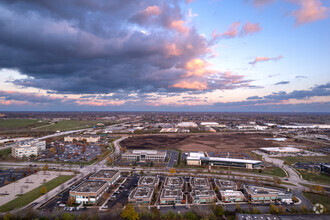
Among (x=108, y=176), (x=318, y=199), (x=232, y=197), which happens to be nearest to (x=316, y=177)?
(x=318, y=199)

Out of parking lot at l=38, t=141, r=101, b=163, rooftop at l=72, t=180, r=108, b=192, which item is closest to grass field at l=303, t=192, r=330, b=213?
rooftop at l=72, t=180, r=108, b=192

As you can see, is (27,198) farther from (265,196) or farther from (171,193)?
(265,196)

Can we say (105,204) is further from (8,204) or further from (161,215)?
(8,204)

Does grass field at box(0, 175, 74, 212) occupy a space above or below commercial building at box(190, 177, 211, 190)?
above

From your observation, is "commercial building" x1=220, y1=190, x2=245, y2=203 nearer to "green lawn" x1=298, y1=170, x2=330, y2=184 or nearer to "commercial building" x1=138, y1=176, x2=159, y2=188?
"commercial building" x1=138, y1=176, x2=159, y2=188

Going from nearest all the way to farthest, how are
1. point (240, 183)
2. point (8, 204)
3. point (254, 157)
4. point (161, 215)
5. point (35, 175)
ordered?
1. point (161, 215)
2. point (8, 204)
3. point (240, 183)
4. point (35, 175)
5. point (254, 157)

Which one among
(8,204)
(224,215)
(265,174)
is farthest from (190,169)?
(8,204)
